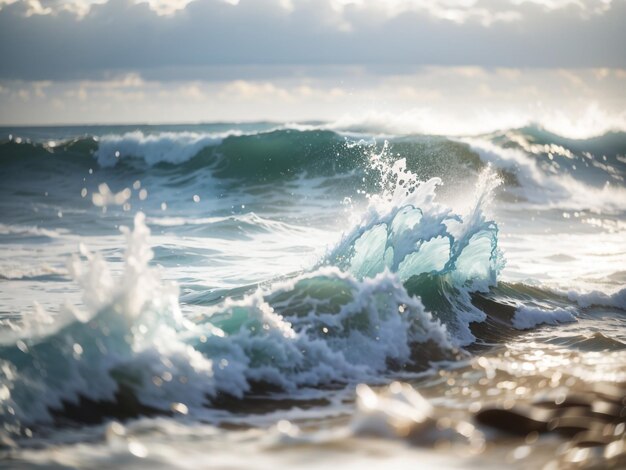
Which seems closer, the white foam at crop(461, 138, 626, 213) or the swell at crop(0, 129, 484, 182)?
the white foam at crop(461, 138, 626, 213)

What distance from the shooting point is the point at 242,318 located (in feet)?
23.0

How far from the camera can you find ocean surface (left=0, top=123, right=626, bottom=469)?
13.7 ft

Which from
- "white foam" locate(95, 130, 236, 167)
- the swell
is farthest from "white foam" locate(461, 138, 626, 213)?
"white foam" locate(95, 130, 236, 167)

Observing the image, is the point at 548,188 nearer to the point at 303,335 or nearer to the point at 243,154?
the point at 243,154

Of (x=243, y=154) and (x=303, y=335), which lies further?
(x=243, y=154)

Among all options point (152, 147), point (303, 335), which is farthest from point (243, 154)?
point (303, 335)

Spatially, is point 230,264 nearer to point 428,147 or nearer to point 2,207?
point 2,207

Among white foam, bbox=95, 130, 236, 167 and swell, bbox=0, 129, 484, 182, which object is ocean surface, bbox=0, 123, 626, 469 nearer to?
swell, bbox=0, 129, 484, 182

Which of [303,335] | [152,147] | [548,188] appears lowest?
[303,335]

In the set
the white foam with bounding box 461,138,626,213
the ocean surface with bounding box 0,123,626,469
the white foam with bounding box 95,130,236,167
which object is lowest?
the ocean surface with bounding box 0,123,626,469

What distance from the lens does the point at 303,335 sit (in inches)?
267

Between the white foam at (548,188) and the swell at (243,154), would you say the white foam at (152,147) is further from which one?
the white foam at (548,188)

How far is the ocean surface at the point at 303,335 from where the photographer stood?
4.18m

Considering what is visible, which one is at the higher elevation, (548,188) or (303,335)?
(548,188)
